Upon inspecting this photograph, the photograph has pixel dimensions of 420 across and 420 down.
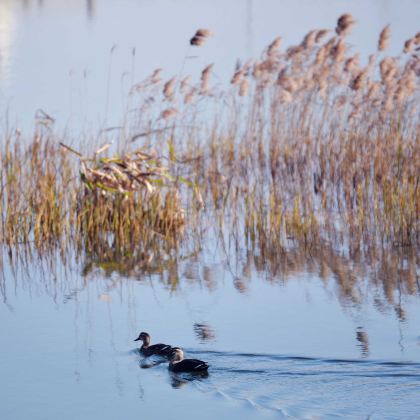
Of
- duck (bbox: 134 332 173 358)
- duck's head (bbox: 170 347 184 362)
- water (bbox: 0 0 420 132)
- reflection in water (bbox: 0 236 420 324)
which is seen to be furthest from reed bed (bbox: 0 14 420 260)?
duck's head (bbox: 170 347 184 362)

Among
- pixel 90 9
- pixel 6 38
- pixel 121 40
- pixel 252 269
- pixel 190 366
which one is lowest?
pixel 190 366

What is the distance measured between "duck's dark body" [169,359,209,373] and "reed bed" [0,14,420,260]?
8.49 feet

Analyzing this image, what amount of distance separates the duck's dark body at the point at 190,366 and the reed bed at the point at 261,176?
8.49 feet

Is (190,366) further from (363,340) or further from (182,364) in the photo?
(363,340)

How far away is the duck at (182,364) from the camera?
528 cm

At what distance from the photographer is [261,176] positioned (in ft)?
33.1

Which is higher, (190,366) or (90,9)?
(90,9)

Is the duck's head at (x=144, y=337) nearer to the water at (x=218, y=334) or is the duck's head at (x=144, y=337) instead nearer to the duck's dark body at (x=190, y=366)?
the water at (x=218, y=334)

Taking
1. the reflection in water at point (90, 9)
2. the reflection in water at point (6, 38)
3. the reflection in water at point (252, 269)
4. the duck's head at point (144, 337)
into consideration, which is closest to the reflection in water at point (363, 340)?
the reflection in water at point (252, 269)

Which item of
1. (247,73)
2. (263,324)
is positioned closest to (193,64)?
(247,73)

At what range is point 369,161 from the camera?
9.23m

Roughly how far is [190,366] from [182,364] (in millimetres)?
56

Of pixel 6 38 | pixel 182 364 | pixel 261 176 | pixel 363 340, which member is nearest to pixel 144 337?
pixel 182 364

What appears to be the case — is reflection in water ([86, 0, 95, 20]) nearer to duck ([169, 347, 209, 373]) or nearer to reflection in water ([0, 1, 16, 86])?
reflection in water ([0, 1, 16, 86])
